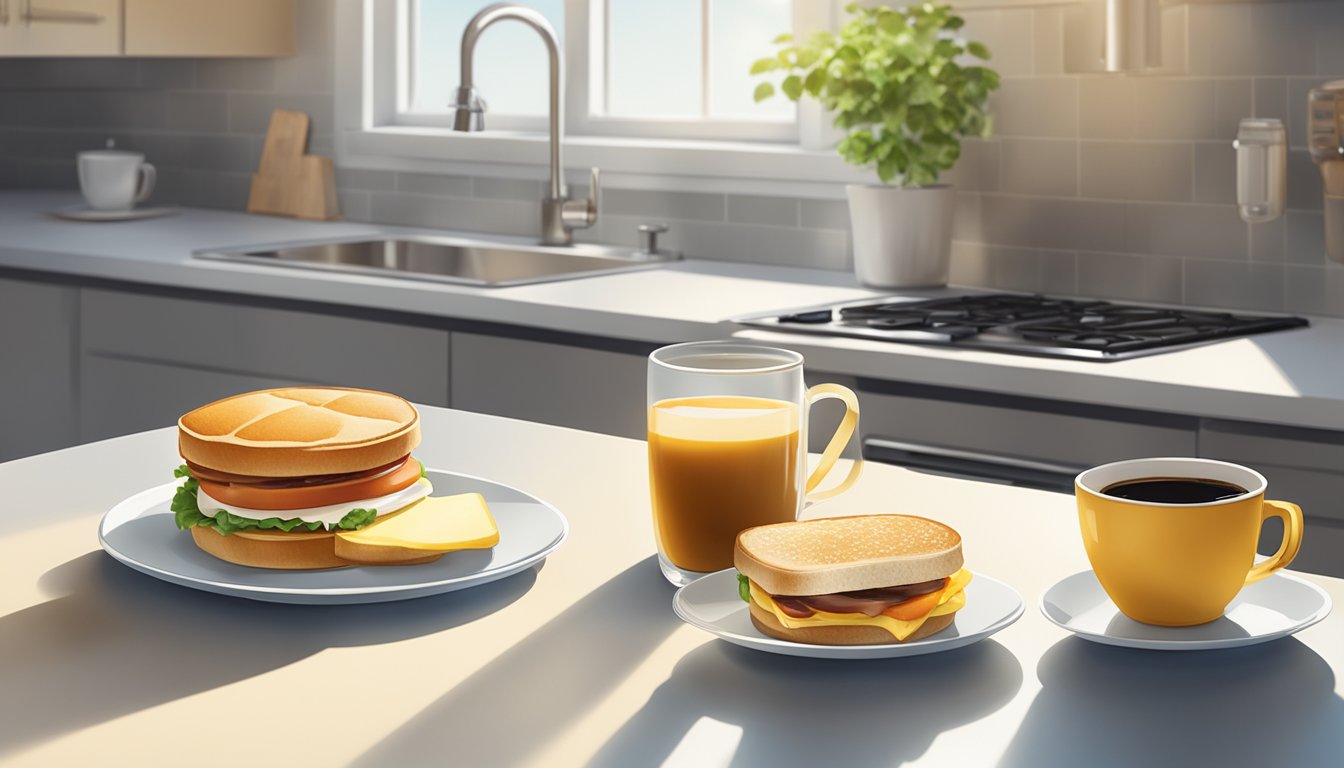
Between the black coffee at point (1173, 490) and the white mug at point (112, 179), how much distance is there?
3.04 meters

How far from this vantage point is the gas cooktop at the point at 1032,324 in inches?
75.0

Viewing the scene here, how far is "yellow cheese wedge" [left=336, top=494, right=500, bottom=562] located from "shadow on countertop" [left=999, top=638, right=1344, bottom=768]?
34cm

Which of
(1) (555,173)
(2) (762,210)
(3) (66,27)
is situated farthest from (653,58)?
(3) (66,27)

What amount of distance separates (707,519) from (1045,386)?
1.00m

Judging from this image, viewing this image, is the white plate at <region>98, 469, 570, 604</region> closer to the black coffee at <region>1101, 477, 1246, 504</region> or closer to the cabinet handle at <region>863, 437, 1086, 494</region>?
the black coffee at <region>1101, 477, 1246, 504</region>

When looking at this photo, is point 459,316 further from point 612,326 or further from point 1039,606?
point 1039,606

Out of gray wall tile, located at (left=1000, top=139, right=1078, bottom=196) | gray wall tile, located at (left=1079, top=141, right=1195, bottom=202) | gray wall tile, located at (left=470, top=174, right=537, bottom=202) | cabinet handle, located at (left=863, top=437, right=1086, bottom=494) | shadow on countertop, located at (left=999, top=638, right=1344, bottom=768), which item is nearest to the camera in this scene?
shadow on countertop, located at (left=999, top=638, right=1344, bottom=768)

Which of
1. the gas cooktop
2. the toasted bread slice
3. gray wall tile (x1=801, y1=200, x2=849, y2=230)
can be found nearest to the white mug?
gray wall tile (x1=801, y1=200, x2=849, y2=230)

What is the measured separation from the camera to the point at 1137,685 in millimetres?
753

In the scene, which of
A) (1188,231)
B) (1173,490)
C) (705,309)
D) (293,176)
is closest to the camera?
(1173,490)

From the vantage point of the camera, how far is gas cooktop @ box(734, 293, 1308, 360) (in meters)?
1.91

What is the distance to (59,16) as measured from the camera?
3.18m

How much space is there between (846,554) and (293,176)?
2957 mm

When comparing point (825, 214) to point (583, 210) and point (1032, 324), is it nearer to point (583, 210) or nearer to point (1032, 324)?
point (583, 210)
